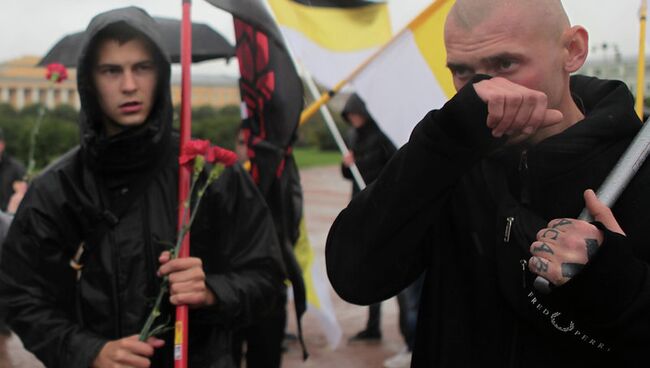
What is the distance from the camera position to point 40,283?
208 cm

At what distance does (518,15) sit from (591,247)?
45 cm

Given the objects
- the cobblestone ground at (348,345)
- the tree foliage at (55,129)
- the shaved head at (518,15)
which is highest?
the shaved head at (518,15)

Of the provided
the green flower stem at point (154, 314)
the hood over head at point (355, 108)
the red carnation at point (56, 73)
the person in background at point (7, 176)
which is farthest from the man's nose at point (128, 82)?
the person in background at point (7, 176)

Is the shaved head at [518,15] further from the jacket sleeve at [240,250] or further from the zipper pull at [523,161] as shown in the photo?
the jacket sleeve at [240,250]

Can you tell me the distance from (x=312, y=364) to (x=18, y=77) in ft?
49.8

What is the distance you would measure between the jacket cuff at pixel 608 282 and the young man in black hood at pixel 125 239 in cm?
118

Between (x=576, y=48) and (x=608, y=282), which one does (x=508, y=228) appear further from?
(x=576, y=48)

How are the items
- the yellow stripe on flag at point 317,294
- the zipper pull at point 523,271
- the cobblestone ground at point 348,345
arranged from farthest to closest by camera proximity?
the cobblestone ground at point 348,345 → the yellow stripe on flag at point 317,294 → the zipper pull at point 523,271

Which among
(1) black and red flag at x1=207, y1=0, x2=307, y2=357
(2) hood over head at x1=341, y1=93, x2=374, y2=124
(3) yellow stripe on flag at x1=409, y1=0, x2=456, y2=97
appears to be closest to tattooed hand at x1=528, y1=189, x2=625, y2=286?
(3) yellow stripe on flag at x1=409, y1=0, x2=456, y2=97

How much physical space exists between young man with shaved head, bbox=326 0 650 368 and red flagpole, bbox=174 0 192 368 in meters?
0.74

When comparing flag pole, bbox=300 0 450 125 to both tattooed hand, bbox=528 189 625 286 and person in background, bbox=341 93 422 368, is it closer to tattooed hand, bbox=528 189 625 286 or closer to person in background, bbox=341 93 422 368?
person in background, bbox=341 93 422 368

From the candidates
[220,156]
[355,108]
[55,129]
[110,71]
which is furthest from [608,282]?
[55,129]

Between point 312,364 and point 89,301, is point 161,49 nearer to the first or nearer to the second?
point 89,301

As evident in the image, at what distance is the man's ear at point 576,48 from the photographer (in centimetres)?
137
